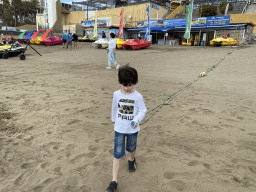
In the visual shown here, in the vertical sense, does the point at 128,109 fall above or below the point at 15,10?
below

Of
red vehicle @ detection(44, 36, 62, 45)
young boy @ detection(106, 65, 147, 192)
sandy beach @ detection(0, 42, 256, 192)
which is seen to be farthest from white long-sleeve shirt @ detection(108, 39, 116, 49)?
red vehicle @ detection(44, 36, 62, 45)

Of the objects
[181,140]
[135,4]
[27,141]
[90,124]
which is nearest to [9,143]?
A: [27,141]

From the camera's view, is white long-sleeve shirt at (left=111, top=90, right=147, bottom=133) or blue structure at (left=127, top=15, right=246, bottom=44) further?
blue structure at (left=127, top=15, right=246, bottom=44)

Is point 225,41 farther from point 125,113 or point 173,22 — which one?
point 125,113

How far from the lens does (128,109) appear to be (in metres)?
2.01

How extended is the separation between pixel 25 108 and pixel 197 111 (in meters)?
3.84

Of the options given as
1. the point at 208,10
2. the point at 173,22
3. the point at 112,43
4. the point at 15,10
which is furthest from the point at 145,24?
the point at 15,10

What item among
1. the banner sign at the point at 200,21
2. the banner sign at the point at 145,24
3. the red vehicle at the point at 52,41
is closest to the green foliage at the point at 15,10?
the banner sign at the point at 145,24

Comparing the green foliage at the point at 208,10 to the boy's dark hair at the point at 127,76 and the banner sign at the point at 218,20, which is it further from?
the boy's dark hair at the point at 127,76

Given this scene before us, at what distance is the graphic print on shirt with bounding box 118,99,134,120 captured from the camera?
6.53 ft

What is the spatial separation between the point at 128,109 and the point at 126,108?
0.02 metres

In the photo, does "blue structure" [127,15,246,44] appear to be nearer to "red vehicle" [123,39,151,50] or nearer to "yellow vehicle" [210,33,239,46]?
"yellow vehicle" [210,33,239,46]

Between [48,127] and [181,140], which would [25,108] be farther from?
[181,140]

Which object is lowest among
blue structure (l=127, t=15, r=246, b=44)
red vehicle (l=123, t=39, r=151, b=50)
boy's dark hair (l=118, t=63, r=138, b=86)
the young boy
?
the young boy
